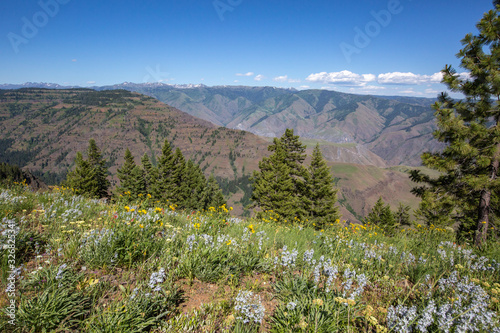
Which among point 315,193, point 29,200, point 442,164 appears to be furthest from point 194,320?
point 315,193

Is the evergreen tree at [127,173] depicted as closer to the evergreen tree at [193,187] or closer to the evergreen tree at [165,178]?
the evergreen tree at [165,178]

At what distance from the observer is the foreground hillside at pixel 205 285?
264 centimetres

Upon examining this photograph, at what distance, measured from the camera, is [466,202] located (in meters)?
12.4

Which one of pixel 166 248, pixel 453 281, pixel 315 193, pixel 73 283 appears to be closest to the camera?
pixel 73 283

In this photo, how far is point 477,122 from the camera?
435 inches

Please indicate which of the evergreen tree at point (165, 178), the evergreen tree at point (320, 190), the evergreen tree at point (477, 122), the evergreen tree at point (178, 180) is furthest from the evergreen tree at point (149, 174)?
the evergreen tree at point (477, 122)

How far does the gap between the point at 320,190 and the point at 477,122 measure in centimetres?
2190

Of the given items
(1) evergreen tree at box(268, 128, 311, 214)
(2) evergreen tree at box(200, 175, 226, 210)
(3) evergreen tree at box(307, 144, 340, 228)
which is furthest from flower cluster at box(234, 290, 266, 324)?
(2) evergreen tree at box(200, 175, 226, 210)

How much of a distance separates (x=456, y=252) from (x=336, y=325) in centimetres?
534

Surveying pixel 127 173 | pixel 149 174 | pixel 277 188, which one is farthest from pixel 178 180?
pixel 277 188

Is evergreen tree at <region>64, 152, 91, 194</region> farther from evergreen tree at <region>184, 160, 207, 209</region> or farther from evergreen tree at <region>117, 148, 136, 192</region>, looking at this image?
evergreen tree at <region>184, 160, 207, 209</region>

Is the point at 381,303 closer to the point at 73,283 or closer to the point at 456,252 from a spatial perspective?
the point at 456,252

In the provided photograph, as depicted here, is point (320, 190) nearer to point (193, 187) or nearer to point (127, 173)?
point (193, 187)

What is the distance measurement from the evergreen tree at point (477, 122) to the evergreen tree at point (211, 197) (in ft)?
131
